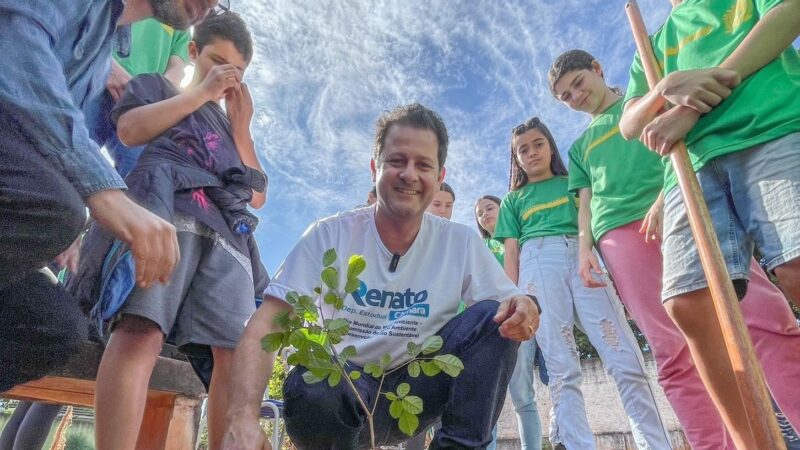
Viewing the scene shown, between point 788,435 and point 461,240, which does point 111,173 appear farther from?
point 788,435

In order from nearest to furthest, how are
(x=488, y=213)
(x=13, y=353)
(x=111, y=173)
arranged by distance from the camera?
(x=111, y=173), (x=13, y=353), (x=488, y=213)

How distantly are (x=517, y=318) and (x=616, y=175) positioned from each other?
1392 millimetres

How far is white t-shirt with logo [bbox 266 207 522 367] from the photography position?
71.4 inches

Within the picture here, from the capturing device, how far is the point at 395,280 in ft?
6.38

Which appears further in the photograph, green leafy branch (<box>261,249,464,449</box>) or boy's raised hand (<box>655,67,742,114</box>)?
boy's raised hand (<box>655,67,742,114</box>)

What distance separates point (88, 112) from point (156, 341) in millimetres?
932

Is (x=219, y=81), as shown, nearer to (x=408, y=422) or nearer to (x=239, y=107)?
(x=239, y=107)

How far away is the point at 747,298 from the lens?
69.9 inches

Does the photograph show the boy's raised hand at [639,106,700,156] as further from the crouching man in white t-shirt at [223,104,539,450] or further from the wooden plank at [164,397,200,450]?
the wooden plank at [164,397,200,450]

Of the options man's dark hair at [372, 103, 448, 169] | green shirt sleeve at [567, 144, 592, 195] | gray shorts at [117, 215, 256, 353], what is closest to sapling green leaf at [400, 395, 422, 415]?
gray shorts at [117, 215, 256, 353]

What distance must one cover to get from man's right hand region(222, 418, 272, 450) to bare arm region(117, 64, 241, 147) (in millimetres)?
1246

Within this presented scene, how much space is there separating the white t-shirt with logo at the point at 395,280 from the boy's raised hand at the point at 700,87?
0.86m

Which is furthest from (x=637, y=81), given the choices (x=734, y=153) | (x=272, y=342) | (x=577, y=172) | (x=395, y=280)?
(x=272, y=342)

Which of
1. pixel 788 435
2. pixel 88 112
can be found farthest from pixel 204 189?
pixel 788 435
